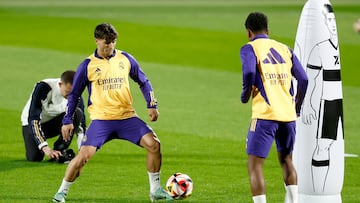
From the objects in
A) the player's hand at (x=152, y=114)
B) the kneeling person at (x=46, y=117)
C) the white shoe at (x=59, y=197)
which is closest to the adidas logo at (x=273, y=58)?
the player's hand at (x=152, y=114)

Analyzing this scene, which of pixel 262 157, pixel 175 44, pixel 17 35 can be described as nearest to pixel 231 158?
pixel 262 157

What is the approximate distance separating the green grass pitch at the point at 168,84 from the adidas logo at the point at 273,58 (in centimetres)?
231

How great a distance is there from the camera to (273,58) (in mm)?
10500

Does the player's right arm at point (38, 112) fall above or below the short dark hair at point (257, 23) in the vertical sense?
below

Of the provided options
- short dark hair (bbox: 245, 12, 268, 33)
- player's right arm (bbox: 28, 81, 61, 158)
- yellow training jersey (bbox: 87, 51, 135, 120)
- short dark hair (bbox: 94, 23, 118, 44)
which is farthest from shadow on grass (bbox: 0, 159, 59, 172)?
short dark hair (bbox: 245, 12, 268, 33)

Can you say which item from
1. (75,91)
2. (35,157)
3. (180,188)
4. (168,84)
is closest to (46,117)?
(35,157)

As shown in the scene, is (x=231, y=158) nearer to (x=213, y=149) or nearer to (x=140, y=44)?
(x=213, y=149)

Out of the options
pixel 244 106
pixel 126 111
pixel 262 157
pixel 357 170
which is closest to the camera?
pixel 262 157

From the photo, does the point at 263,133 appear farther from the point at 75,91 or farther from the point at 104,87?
the point at 75,91

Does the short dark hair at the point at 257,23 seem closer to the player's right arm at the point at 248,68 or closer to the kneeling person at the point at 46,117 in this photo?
the player's right arm at the point at 248,68

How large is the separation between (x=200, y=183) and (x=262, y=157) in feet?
9.50

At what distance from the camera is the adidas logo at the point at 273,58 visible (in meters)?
10.5

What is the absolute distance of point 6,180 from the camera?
13383mm

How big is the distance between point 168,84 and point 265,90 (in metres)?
13.2
